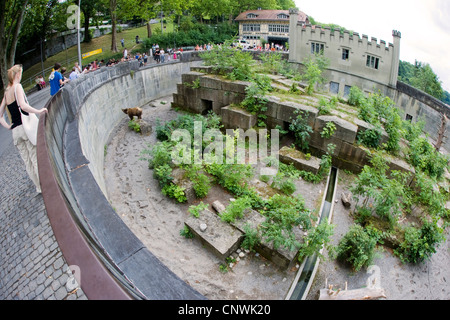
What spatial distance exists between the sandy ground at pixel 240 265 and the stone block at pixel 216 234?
22 centimetres

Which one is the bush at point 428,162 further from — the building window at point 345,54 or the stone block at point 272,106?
the building window at point 345,54

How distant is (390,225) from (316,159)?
295cm

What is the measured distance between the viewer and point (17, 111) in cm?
453

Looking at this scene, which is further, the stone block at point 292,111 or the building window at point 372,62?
the building window at point 372,62

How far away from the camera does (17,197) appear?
5.44 m

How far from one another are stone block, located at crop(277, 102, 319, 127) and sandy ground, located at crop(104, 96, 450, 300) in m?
2.69

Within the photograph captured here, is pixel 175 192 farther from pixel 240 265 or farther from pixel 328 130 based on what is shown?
pixel 328 130

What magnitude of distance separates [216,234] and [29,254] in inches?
132

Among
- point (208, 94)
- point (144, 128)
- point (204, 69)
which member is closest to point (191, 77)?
point (204, 69)

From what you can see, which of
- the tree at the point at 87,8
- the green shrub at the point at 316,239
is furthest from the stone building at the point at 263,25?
the green shrub at the point at 316,239

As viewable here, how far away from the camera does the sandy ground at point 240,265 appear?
18.0 feet

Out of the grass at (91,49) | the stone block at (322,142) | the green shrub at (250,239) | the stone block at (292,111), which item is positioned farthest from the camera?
the grass at (91,49)
